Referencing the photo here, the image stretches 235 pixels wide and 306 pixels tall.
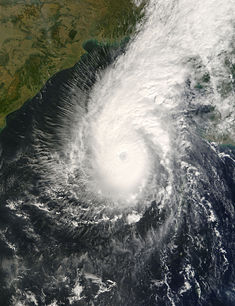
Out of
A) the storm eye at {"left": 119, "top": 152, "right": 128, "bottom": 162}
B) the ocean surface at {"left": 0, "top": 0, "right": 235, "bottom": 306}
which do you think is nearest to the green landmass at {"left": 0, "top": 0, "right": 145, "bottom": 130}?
the ocean surface at {"left": 0, "top": 0, "right": 235, "bottom": 306}

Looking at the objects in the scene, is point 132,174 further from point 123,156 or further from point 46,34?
point 46,34

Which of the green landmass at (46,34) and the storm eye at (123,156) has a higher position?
the green landmass at (46,34)

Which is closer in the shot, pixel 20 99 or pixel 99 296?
pixel 99 296

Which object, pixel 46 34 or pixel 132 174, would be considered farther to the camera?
pixel 46 34

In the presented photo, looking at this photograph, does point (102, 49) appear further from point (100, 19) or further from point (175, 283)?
point (175, 283)

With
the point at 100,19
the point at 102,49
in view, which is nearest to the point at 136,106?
the point at 102,49

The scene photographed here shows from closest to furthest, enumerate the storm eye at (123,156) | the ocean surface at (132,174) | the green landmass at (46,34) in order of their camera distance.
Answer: the ocean surface at (132,174) → the storm eye at (123,156) → the green landmass at (46,34)

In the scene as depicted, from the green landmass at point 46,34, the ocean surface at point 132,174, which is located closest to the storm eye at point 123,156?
the ocean surface at point 132,174

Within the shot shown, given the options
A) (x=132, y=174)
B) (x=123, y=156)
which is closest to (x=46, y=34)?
(x=123, y=156)

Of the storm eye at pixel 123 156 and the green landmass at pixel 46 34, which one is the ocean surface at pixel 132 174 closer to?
the storm eye at pixel 123 156
